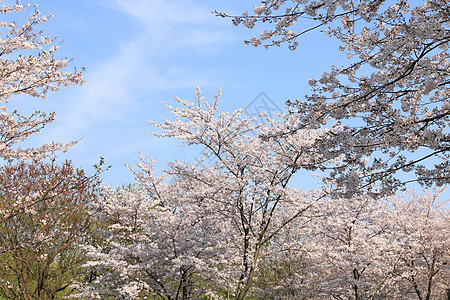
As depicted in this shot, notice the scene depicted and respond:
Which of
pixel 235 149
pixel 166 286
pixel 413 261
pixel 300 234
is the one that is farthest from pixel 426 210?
pixel 166 286

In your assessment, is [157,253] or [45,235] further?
[45,235]

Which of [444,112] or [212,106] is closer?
[444,112]

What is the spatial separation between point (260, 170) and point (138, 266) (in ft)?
14.9

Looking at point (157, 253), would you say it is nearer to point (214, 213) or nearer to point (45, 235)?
point (214, 213)

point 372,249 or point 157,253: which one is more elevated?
point 372,249

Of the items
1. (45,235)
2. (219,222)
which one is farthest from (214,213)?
(45,235)

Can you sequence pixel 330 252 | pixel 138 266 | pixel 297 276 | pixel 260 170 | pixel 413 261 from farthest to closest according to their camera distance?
pixel 413 261
pixel 297 276
pixel 330 252
pixel 260 170
pixel 138 266

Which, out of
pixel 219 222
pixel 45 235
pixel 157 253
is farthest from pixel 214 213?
pixel 45 235

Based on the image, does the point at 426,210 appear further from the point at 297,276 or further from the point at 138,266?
the point at 138,266

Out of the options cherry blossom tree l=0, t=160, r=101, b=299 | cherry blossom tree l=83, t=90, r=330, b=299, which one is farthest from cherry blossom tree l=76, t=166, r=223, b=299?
cherry blossom tree l=0, t=160, r=101, b=299

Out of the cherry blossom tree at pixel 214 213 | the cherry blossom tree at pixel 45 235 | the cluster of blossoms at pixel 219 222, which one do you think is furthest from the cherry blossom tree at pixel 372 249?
the cherry blossom tree at pixel 45 235

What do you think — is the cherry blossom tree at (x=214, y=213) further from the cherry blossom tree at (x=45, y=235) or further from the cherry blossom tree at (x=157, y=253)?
the cherry blossom tree at (x=45, y=235)

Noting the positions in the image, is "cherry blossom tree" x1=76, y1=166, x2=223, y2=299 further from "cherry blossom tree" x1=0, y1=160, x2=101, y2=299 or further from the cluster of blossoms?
"cherry blossom tree" x1=0, y1=160, x2=101, y2=299

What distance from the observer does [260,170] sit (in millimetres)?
11867
